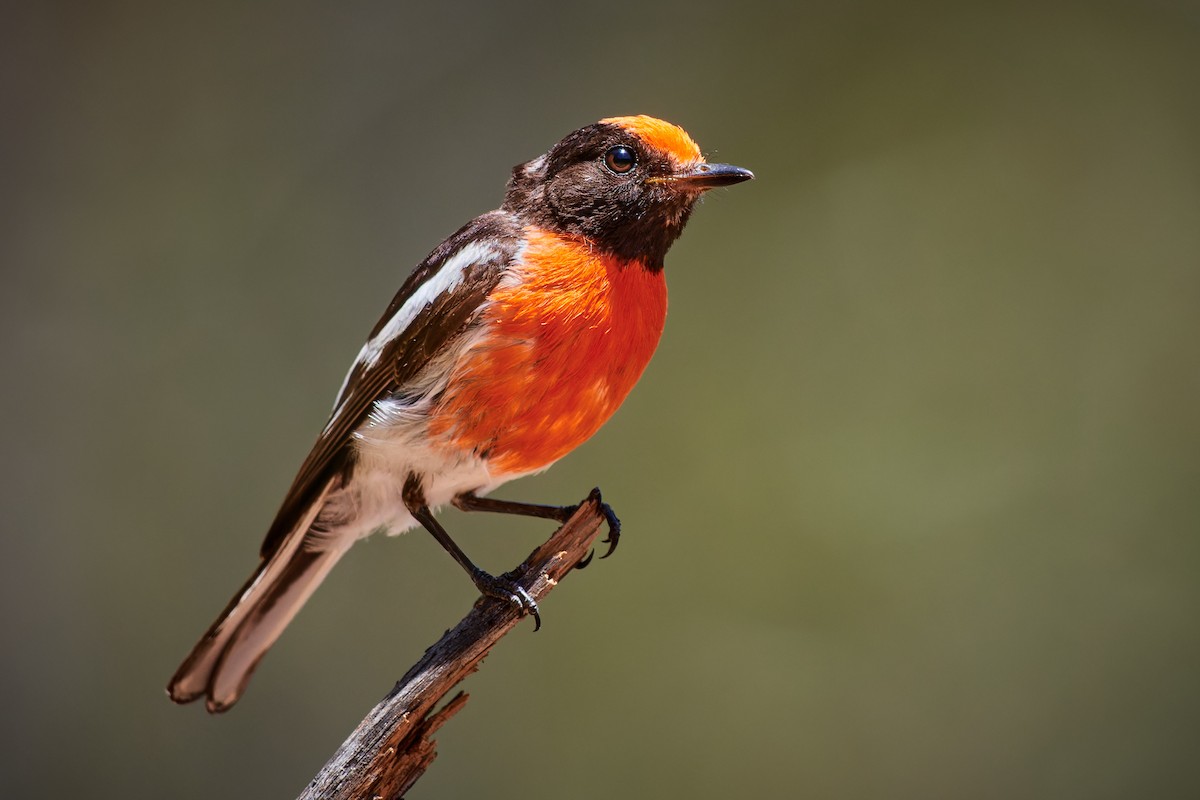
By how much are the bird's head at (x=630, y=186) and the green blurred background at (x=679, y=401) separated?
160cm

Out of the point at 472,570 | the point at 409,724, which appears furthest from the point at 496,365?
the point at 409,724

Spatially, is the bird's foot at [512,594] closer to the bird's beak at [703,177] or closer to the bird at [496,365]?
the bird at [496,365]

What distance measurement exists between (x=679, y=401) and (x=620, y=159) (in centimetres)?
181

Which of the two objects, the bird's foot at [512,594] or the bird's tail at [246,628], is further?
the bird's tail at [246,628]

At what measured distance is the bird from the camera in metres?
2.62

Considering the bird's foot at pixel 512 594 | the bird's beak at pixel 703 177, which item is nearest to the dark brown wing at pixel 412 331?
the bird's beak at pixel 703 177

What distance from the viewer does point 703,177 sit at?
9.09 feet

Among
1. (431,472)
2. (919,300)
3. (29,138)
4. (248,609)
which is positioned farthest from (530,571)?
(29,138)

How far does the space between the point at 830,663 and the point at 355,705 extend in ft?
6.44

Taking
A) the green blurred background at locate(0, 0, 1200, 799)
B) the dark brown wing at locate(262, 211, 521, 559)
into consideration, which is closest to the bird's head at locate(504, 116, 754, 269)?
the dark brown wing at locate(262, 211, 521, 559)

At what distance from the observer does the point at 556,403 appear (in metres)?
2.62

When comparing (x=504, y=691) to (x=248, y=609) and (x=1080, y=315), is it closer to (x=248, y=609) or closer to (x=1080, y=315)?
(x=248, y=609)

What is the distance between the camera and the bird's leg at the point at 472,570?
266 centimetres

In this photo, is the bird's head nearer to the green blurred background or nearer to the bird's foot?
the bird's foot
